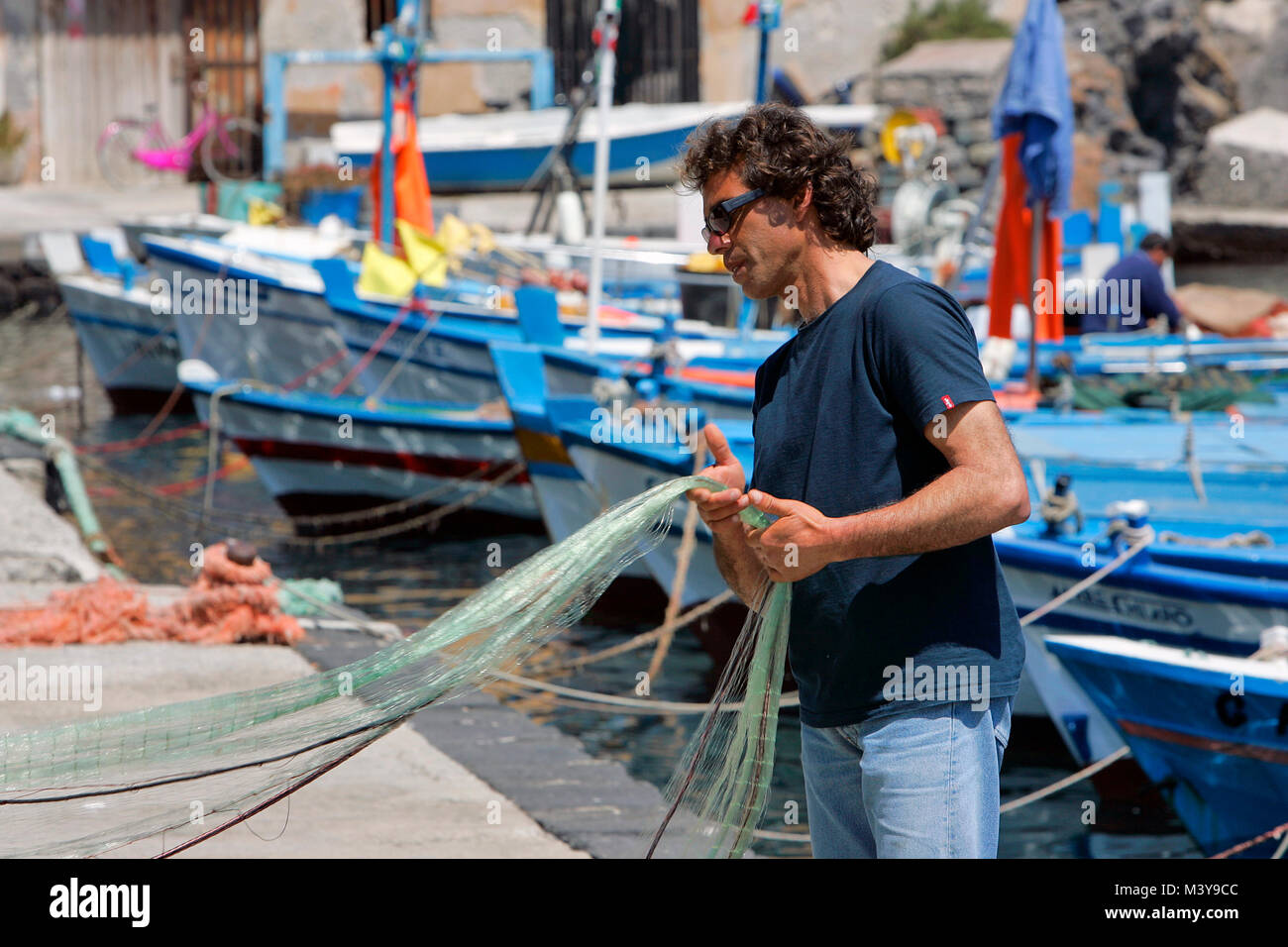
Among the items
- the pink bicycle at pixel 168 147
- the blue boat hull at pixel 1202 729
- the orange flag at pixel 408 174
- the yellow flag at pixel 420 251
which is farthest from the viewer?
the pink bicycle at pixel 168 147

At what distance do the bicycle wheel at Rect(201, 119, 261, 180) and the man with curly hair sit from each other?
2284cm

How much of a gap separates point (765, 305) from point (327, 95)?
47.9 ft

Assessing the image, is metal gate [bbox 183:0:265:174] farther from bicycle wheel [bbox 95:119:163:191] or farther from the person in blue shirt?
the person in blue shirt

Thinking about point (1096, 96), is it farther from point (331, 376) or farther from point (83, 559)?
point (83, 559)

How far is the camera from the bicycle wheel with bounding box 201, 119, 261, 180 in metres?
24.5

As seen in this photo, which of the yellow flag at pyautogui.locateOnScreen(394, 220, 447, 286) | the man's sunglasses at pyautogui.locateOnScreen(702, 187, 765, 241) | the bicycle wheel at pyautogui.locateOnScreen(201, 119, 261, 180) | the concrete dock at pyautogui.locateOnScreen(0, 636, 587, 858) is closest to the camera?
the man's sunglasses at pyautogui.locateOnScreen(702, 187, 765, 241)

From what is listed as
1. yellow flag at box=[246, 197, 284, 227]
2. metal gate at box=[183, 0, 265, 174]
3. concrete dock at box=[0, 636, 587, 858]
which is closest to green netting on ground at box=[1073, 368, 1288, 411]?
concrete dock at box=[0, 636, 587, 858]

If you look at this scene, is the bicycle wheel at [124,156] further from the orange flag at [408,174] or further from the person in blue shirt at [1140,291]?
the person in blue shirt at [1140,291]

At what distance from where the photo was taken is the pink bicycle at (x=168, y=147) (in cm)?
2423

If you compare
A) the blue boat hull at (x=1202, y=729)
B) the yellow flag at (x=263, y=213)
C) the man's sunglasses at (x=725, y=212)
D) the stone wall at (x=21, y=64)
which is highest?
the stone wall at (x=21, y=64)

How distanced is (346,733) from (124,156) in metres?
25.6

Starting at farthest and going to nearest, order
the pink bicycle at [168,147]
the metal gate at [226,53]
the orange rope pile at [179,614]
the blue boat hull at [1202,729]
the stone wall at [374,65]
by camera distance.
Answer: the metal gate at [226,53] < the stone wall at [374,65] < the pink bicycle at [168,147] < the orange rope pile at [179,614] < the blue boat hull at [1202,729]

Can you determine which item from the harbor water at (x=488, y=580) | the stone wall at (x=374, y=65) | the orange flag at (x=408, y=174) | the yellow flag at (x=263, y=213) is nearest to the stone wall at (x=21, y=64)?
the stone wall at (x=374, y=65)
